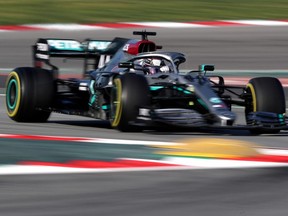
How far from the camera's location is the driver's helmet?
10.1m

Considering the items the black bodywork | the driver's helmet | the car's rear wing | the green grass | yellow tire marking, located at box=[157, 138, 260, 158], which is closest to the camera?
yellow tire marking, located at box=[157, 138, 260, 158]

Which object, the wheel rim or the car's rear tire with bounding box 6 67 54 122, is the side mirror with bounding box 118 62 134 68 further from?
the wheel rim

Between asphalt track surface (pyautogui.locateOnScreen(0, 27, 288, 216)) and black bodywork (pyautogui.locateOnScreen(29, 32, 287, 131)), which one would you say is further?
black bodywork (pyautogui.locateOnScreen(29, 32, 287, 131))

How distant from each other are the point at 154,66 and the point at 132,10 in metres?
9.85

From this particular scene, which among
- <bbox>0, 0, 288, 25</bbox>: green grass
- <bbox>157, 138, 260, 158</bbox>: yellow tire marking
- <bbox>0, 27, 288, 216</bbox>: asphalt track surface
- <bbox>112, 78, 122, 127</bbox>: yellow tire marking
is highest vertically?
<bbox>0, 0, 288, 25</bbox>: green grass

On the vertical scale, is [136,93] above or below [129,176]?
above

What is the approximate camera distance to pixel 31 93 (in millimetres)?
10336

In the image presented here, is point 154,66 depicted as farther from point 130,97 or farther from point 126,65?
point 130,97

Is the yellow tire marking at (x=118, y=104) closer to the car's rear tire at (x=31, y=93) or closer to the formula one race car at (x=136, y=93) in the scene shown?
the formula one race car at (x=136, y=93)

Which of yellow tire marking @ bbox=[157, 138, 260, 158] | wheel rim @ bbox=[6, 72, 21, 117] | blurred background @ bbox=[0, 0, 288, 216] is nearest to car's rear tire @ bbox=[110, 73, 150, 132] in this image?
blurred background @ bbox=[0, 0, 288, 216]

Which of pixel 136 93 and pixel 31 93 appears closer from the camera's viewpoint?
pixel 136 93

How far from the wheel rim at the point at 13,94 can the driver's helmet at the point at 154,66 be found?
143 centimetres

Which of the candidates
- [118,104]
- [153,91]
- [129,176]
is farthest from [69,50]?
[129,176]

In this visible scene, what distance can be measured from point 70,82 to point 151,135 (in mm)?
1830
